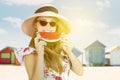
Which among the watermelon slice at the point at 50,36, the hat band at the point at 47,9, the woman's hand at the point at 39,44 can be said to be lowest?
the woman's hand at the point at 39,44

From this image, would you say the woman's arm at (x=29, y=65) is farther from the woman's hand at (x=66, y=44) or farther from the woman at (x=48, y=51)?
the woman's hand at (x=66, y=44)

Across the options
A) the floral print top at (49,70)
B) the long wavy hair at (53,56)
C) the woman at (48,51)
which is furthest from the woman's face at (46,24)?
the floral print top at (49,70)

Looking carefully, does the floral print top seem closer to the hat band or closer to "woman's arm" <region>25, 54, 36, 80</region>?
"woman's arm" <region>25, 54, 36, 80</region>

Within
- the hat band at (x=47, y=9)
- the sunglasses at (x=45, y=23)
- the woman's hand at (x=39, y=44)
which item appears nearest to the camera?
the woman's hand at (x=39, y=44)

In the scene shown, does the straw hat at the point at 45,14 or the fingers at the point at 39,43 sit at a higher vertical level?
the straw hat at the point at 45,14

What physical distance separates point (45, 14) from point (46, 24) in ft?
0.36

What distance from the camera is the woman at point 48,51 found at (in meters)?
3.66

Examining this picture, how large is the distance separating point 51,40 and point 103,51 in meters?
20.0

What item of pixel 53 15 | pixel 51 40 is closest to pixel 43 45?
pixel 51 40

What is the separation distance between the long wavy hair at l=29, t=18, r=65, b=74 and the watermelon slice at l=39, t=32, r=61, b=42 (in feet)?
0.20

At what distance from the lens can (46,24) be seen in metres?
3.76

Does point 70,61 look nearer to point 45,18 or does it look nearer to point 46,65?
point 46,65

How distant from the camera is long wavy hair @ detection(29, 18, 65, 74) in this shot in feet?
12.1

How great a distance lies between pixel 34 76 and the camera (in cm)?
360
